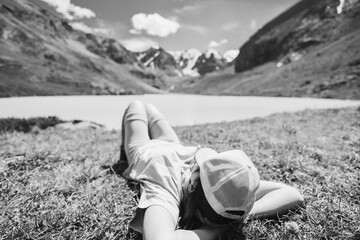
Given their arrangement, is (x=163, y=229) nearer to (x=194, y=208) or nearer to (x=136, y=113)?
(x=194, y=208)

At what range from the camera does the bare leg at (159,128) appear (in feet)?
14.9

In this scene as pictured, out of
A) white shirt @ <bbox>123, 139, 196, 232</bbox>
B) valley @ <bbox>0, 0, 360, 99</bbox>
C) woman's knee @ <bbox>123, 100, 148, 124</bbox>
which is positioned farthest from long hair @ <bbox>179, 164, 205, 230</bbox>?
valley @ <bbox>0, 0, 360, 99</bbox>

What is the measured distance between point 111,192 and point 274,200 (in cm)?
236

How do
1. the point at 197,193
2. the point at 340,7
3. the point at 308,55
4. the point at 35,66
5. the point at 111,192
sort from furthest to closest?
1. the point at 340,7
2. the point at 308,55
3. the point at 35,66
4. the point at 111,192
5. the point at 197,193

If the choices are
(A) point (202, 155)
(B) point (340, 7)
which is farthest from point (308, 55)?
(A) point (202, 155)

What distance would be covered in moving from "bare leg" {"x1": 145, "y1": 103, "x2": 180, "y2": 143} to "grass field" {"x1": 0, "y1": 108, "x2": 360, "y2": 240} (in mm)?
1010

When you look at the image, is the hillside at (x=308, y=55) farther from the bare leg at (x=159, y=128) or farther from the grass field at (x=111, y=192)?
the bare leg at (x=159, y=128)

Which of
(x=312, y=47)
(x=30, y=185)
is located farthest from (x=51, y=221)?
(x=312, y=47)

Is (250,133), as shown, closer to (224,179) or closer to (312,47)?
(224,179)

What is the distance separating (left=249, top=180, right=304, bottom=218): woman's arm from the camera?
319 centimetres

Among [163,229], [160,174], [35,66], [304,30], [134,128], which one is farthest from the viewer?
[304,30]

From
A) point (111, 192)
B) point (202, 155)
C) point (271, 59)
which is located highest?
point (271, 59)

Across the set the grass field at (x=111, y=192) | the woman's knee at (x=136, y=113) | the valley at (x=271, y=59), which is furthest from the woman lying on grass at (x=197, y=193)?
the valley at (x=271, y=59)

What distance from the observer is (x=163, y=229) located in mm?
2406
